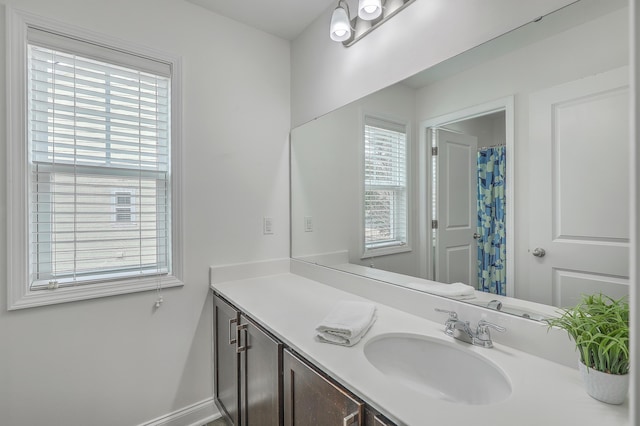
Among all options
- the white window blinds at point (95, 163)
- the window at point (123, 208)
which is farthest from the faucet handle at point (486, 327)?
the window at point (123, 208)

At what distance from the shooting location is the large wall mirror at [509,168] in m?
0.87

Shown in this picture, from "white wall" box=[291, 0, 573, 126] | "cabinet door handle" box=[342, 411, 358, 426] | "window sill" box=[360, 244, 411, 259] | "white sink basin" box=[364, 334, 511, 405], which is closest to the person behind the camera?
"cabinet door handle" box=[342, 411, 358, 426]

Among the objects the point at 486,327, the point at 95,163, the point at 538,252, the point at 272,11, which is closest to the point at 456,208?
the point at 538,252

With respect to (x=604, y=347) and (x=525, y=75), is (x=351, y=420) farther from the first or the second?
(x=525, y=75)

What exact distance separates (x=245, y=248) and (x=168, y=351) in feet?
2.36

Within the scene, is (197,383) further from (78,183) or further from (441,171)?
(441,171)

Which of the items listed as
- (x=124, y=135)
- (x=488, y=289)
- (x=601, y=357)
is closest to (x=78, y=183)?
(x=124, y=135)

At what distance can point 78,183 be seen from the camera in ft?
4.87

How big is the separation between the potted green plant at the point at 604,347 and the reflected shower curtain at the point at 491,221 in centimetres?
32

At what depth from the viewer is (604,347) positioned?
72 centimetres

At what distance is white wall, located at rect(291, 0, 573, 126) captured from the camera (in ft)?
3.56

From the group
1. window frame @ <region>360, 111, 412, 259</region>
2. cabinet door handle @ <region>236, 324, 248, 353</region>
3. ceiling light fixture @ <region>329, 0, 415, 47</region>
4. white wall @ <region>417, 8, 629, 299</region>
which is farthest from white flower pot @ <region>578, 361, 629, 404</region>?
ceiling light fixture @ <region>329, 0, 415, 47</region>

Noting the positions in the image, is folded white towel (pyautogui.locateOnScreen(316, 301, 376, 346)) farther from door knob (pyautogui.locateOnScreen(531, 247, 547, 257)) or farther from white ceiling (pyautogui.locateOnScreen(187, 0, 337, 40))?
white ceiling (pyautogui.locateOnScreen(187, 0, 337, 40))

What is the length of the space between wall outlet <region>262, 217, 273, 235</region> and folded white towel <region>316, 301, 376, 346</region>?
962mm
